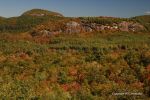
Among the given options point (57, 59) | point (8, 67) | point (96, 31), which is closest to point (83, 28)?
point (96, 31)

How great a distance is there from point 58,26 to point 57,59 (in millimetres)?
40008

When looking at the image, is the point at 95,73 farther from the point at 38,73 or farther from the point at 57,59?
the point at 57,59

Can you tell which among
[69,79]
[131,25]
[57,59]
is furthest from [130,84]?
[131,25]

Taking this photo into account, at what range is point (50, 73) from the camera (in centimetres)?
3041

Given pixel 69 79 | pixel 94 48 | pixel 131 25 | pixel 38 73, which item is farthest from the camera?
pixel 131 25

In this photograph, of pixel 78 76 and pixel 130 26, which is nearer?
pixel 78 76

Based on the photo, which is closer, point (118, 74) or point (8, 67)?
point (118, 74)

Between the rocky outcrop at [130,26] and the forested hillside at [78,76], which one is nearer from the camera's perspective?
the forested hillside at [78,76]

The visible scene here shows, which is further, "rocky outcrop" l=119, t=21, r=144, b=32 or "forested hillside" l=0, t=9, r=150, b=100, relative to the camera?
"rocky outcrop" l=119, t=21, r=144, b=32

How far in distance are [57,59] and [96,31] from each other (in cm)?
3690

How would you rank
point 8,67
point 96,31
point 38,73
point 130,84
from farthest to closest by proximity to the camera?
1. point 96,31
2. point 8,67
3. point 38,73
4. point 130,84

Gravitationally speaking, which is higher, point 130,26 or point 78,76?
point 130,26

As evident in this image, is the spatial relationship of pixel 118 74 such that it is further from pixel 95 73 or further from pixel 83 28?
pixel 83 28

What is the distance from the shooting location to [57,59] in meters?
37.9
